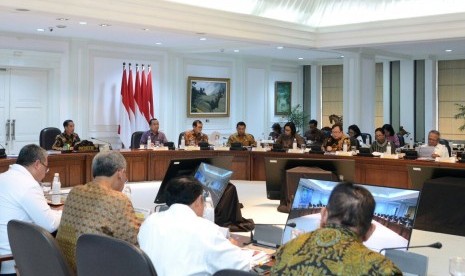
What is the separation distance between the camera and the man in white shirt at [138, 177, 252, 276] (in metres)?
2.87

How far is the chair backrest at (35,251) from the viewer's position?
2.98 meters

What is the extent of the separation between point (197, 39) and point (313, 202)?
9.06m

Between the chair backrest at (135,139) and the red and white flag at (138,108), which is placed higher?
the red and white flag at (138,108)

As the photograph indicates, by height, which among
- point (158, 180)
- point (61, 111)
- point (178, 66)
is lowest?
point (158, 180)

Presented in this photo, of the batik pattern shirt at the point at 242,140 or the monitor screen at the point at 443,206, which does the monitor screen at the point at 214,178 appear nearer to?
the monitor screen at the point at 443,206

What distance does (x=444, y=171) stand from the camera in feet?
19.4

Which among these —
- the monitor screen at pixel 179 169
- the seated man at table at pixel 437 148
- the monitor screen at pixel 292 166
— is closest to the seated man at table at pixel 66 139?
the monitor screen at pixel 292 166

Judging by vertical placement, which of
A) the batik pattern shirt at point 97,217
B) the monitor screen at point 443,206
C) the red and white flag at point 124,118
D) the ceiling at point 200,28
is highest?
the ceiling at point 200,28

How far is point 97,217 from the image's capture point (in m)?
3.51

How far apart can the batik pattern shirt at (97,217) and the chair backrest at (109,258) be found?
673 mm

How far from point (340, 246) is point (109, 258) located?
3.37 ft

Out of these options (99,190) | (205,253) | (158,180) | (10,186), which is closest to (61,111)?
(158,180)

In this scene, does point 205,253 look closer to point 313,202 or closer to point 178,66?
point 313,202

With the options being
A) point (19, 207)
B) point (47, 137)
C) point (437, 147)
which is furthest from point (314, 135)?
point (19, 207)
